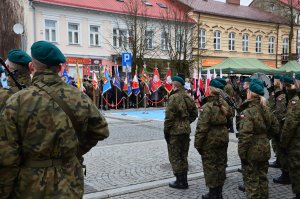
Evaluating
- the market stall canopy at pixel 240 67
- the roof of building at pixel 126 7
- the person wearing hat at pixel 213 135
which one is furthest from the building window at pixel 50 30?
the person wearing hat at pixel 213 135

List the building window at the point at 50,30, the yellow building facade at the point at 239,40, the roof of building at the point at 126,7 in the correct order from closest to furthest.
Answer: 1. the building window at the point at 50,30
2. the roof of building at the point at 126,7
3. the yellow building facade at the point at 239,40

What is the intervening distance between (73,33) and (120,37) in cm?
414

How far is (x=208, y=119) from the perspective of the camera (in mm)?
5312

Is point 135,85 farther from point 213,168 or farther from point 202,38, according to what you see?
point 202,38

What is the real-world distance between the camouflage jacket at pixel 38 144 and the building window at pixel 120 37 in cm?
2930

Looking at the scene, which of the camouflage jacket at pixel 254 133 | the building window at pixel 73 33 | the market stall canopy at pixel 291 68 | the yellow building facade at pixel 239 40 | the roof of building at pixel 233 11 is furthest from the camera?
the roof of building at pixel 233 11

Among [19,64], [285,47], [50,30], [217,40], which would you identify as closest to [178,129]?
[19,64]

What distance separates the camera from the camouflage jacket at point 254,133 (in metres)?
4.90

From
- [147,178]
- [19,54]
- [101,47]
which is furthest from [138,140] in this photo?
[101,47]

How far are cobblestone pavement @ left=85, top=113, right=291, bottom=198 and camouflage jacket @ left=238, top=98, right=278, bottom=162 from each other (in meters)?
1.15

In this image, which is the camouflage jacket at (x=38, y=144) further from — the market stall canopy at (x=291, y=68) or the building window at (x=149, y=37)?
the building window at (x=149, y=37)

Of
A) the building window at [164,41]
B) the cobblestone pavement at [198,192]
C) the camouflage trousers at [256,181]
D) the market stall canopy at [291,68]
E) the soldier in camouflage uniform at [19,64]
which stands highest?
the building window at [164,41]

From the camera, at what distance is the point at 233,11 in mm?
42781

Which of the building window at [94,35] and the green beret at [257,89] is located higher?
the building window at [94,35]
